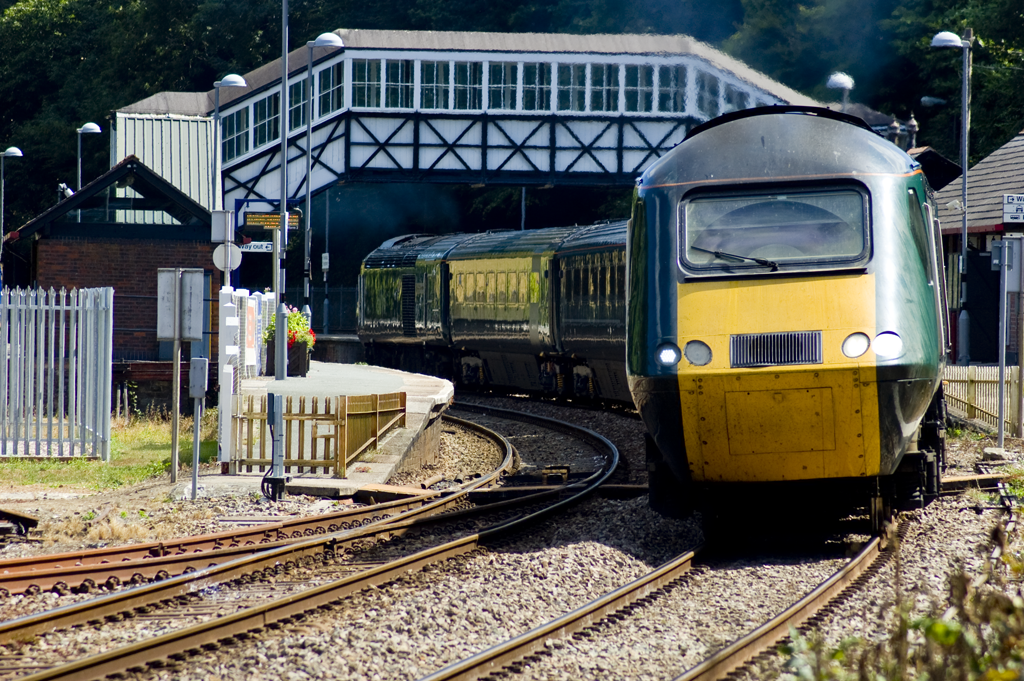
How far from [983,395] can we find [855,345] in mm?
9906

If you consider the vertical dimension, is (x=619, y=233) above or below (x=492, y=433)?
above

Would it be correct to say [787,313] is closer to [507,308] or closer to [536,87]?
[507,308]

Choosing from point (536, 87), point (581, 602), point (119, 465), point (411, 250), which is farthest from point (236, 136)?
point (581, 602)

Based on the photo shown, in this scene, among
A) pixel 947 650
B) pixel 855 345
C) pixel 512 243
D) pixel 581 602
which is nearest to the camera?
pixel 947 650

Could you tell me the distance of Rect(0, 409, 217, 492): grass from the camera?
13.6 metres

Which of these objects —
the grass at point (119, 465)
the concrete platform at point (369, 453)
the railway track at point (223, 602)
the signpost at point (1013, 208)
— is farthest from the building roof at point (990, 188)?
the railway track at point (223, 602)

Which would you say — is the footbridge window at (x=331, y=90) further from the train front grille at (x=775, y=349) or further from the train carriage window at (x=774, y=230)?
the train front grille at (x=775, y=349)

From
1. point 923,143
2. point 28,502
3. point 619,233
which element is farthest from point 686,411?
point 923,143

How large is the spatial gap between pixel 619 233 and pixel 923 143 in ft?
85.8

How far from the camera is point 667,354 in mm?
9023

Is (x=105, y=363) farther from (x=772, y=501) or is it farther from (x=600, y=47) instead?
(x=600, y=47)

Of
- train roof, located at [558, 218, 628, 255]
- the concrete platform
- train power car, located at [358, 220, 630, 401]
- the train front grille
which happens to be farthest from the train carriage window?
train roof, located at [558, 218, 628, 255]

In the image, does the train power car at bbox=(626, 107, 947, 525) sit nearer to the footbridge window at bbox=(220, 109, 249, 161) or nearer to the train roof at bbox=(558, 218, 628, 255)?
the train roof at bbox=(558, 218, 628, 255)

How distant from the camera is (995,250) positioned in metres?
15.6
